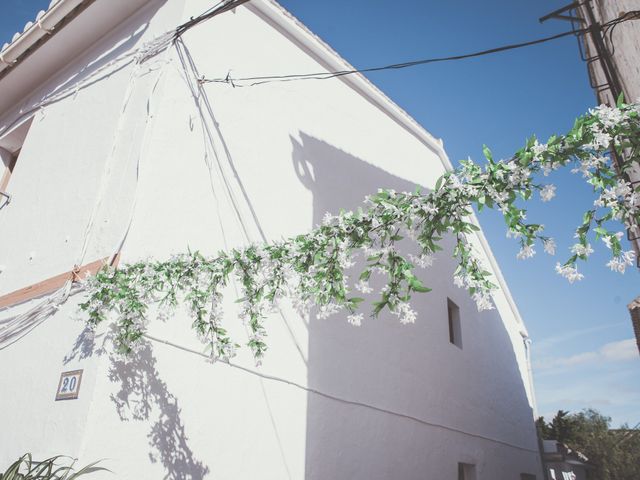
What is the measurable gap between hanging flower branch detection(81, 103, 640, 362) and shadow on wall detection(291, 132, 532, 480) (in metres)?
2.16

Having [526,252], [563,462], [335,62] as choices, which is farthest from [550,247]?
[563,462]

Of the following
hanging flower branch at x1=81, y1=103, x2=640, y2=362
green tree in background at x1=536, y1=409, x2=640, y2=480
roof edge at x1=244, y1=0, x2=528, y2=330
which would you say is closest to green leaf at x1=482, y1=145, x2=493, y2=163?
hanging flower branch at x1=81, y1=103, x2=640, y2=362

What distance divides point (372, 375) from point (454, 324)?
318cm

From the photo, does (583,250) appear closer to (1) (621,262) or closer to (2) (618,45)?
(1) (621,262)

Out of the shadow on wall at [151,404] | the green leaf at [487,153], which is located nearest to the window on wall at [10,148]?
the shadow on wall at [151,404]

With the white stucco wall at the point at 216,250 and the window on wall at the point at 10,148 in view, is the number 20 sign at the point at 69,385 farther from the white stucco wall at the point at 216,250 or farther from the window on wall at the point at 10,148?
the window on wall at the point at 10,148

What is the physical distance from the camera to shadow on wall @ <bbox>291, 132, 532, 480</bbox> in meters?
4.48

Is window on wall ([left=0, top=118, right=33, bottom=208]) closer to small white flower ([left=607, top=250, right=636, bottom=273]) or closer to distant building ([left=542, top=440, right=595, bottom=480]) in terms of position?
small white flower ([left=607, top=250, right=636, bottom=273])

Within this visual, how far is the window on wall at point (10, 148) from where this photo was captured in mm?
5562

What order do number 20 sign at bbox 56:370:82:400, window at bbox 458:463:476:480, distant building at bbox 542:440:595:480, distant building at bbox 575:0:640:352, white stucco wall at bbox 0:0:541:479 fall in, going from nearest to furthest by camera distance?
number 20 sign at bbox 56:370:82:400 < white stucco wall at bbox 0:0:541:479 < distant building at bbox 575:0:640:352 < window at bbox 458:463:476:480 < distant building at bbox 542:440:595:480

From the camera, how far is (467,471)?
22.1ft

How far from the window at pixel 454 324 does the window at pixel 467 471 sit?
1871 mm

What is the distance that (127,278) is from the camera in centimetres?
286

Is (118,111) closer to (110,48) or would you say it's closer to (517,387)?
(110,48)
